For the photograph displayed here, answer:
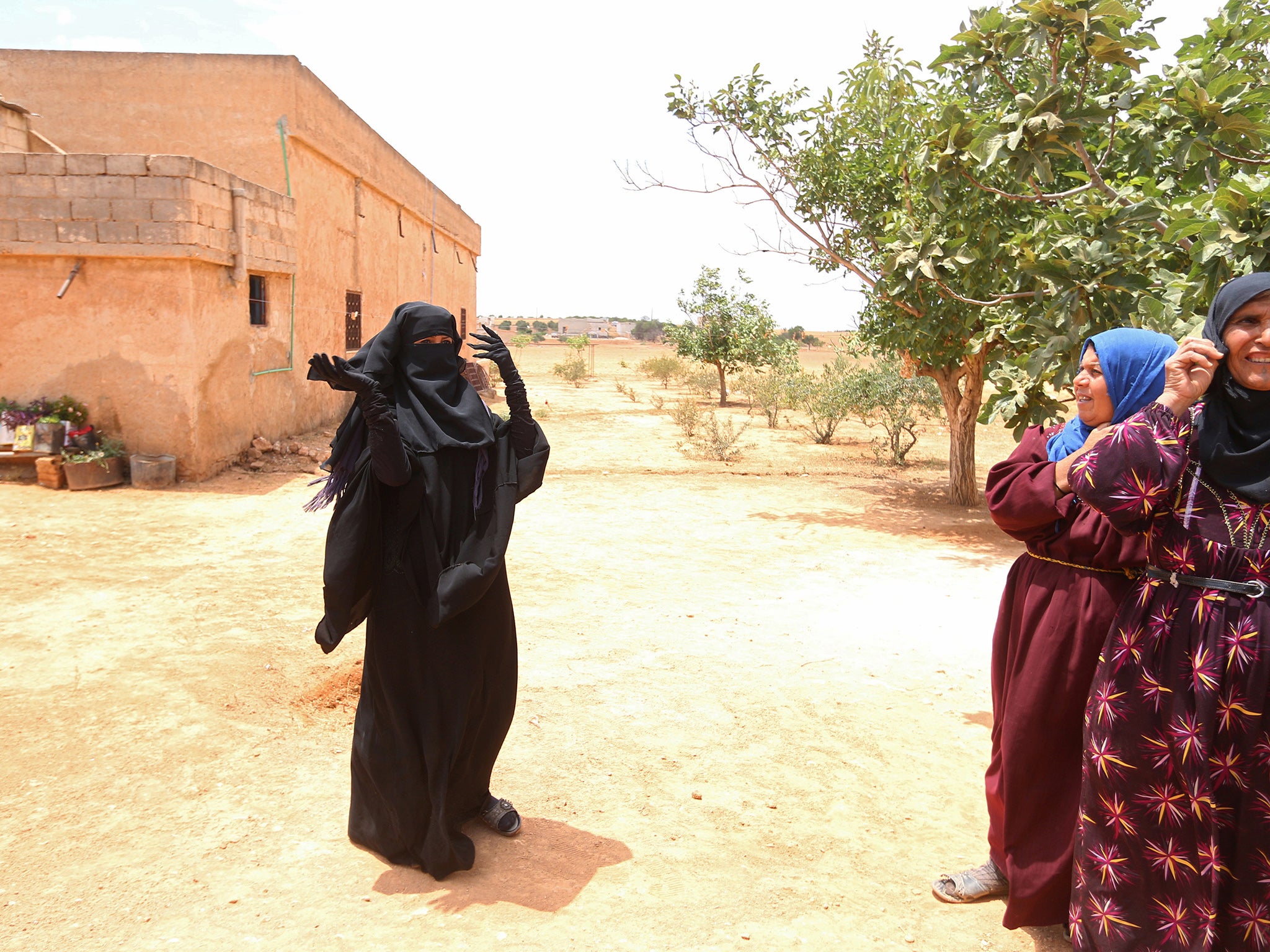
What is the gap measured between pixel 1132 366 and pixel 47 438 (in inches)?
370

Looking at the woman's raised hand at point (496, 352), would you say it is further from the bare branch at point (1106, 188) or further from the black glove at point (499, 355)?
the bare branch at point (1106, 188)

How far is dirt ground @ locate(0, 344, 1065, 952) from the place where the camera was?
2.49 meters

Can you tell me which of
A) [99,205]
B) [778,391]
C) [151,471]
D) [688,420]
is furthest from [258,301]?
[778,391]

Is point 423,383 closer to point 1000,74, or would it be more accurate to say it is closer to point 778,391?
point 1000,74

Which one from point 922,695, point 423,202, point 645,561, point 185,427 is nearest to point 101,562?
point 185,427

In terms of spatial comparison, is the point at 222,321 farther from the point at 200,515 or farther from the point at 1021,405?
the point at 1021,405

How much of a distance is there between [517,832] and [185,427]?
749 centimetres

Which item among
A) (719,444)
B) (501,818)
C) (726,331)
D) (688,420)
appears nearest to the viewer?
(501,818)

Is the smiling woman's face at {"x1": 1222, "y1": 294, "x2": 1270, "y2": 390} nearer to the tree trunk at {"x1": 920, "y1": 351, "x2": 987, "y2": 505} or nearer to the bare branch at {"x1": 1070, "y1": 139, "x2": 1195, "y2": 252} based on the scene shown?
the bare branch at {"x1": 1070, "y1": 139, "x2": 1195, "y2": 252}

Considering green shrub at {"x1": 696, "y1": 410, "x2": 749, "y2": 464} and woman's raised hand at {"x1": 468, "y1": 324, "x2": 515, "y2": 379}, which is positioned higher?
woman's raised hand at {"x1": 468, "y1": 324, "x2": 515, "y2": 379}

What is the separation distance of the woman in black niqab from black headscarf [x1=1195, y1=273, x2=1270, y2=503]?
1746 millimetres

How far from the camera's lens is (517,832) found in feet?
9.56

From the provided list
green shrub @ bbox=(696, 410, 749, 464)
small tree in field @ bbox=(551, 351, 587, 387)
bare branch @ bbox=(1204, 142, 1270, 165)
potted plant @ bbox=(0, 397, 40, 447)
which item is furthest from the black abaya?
small tree in field @ bbox=(551, 351, 587, 387)

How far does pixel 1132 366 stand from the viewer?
87.6 inches
